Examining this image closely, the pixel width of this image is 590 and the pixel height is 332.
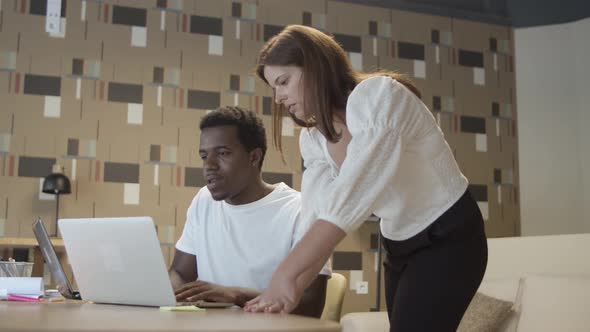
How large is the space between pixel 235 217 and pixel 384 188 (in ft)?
3.44

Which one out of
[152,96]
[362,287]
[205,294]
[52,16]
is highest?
[52,16]

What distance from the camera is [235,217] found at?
7.02ft

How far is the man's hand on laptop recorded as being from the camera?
1.53 metres

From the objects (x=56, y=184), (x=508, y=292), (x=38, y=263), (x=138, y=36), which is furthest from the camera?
(x=138, y=36)

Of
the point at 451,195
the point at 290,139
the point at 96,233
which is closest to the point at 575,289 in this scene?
the point at 451,195

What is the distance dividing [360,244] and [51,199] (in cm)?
212

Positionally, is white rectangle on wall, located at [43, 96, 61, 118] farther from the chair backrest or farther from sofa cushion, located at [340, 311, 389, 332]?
the chair backrest

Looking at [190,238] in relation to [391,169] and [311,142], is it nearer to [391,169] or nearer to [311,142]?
[311,142]

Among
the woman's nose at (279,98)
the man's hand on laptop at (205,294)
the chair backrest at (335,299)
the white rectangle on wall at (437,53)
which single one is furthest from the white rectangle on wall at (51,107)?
the woman's nose at (279,98)

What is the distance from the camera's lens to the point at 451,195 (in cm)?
130

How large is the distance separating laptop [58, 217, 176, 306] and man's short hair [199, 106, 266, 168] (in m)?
0.86

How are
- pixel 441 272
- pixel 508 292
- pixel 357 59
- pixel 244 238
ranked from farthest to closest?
pixel 357 59 < pixel 508 292 < pixel 244 238 < pixel 441 272

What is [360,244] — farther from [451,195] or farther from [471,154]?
[451,195]

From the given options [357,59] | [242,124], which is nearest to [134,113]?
[357,59]
